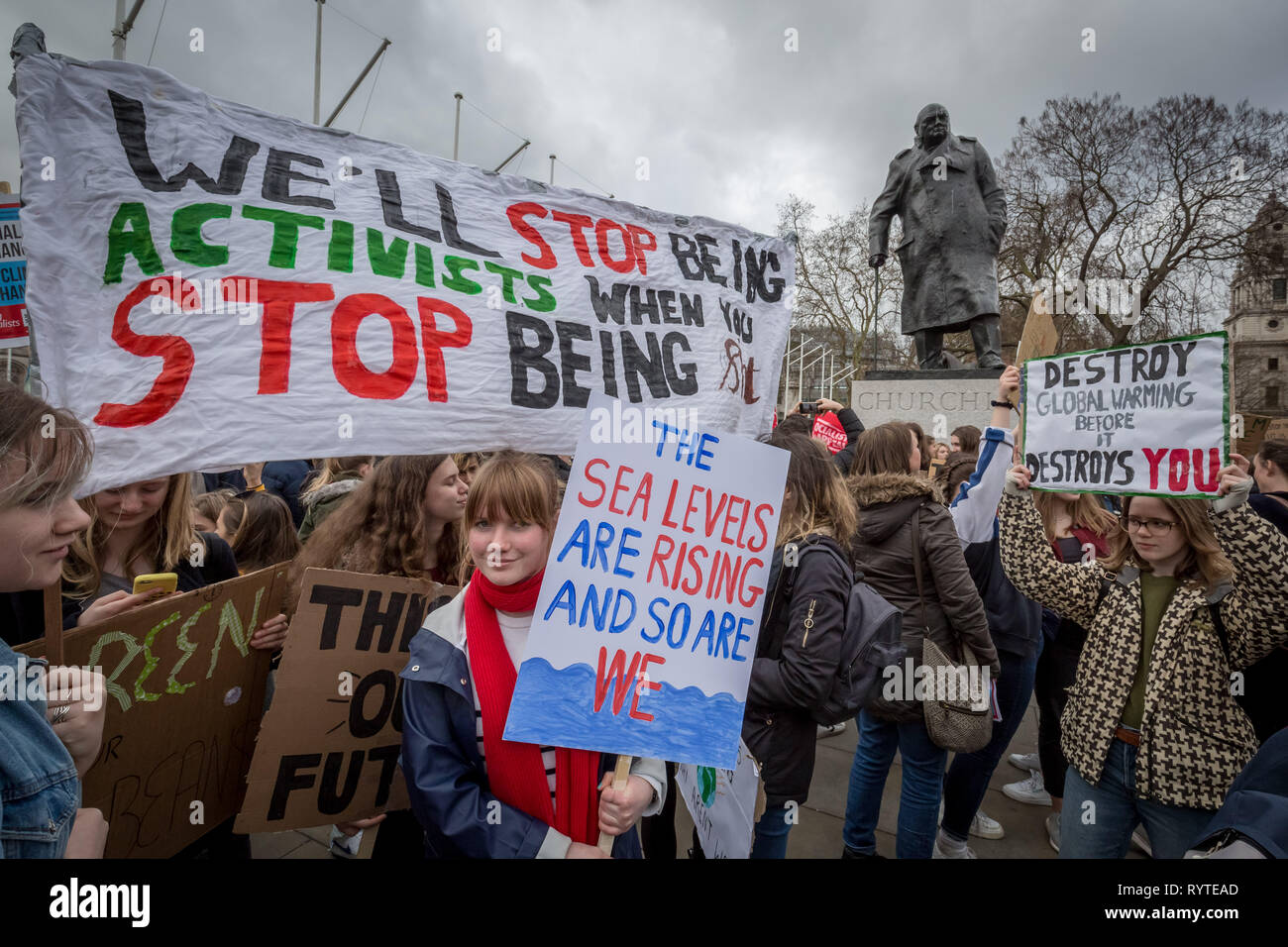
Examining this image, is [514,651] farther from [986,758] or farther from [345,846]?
[986,758]

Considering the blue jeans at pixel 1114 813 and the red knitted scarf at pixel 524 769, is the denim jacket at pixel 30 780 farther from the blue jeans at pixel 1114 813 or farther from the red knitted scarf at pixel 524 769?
the blue jeans at pixel 1114 813

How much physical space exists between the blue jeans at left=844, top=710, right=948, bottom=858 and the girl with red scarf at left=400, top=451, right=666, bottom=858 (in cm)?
154

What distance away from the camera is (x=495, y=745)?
1.48 meters

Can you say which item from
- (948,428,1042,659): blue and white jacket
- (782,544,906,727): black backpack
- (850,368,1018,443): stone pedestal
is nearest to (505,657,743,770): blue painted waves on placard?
(782,544,906,727): black backpack

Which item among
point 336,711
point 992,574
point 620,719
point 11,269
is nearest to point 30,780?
point 336,711

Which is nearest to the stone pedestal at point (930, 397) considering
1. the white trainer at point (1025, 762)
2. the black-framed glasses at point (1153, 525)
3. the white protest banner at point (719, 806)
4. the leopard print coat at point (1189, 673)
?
the white trainer at point (1025, 762)

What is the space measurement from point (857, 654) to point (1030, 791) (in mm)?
2383

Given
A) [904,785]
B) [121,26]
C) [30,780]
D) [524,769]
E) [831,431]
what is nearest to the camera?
[30,780]

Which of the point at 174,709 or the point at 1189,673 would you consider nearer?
the point at 174,709

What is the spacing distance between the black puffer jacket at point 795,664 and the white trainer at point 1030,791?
82.9 inches

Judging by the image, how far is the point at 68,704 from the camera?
1.26m

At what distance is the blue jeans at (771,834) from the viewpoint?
7.70ft

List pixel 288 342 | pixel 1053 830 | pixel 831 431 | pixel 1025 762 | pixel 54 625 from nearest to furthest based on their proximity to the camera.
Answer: pixel 54 625 → pixel 288 342 → pixel 1053 830 → pixel 1025 762 → pixel 831 431
